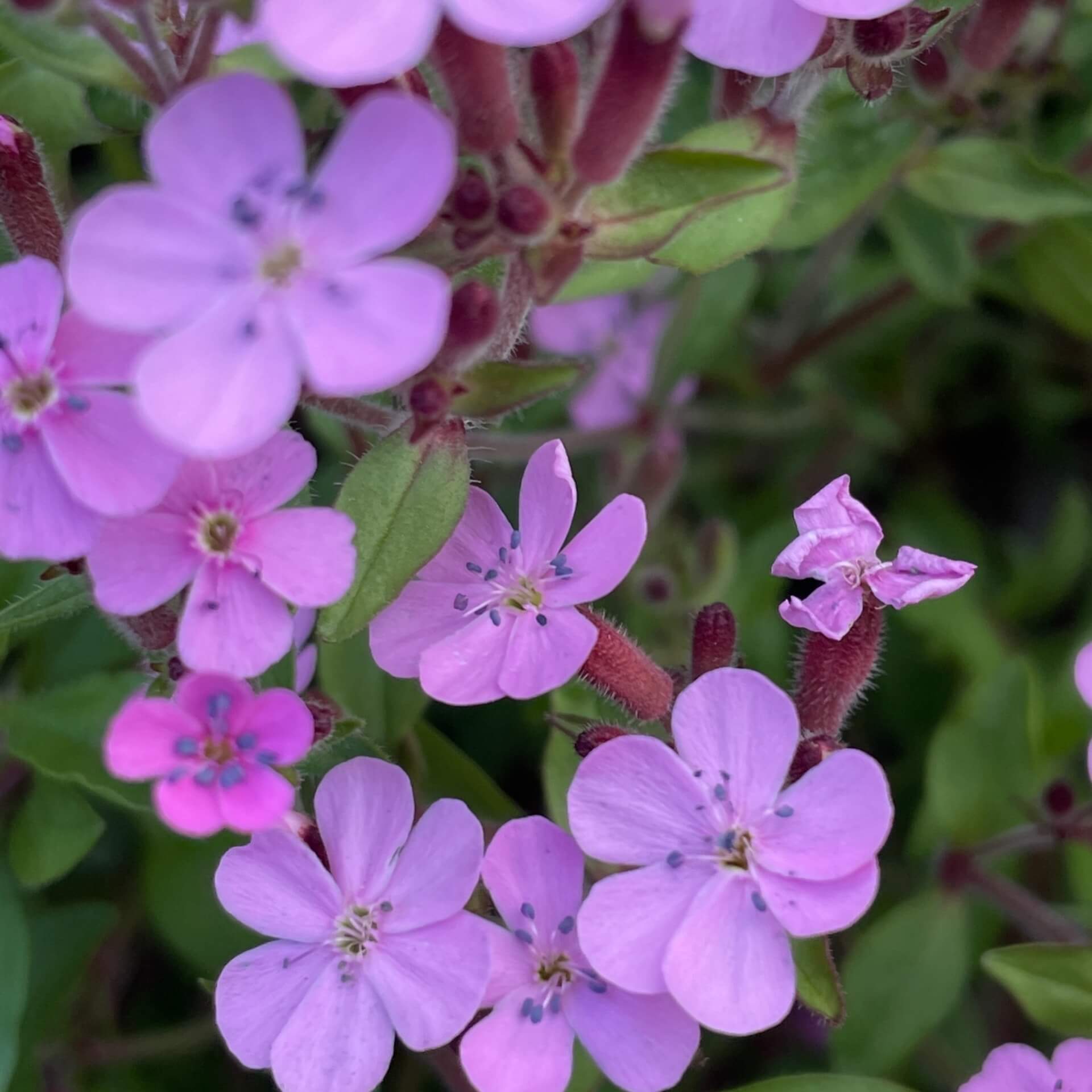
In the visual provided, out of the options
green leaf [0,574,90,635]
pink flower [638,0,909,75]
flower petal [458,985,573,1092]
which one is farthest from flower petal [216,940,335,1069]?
pink flower [638,0,909,75]

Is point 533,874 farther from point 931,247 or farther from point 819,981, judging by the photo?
point 931,247

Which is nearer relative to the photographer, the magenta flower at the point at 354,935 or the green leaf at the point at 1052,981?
the magenta flower at the point at 354,935

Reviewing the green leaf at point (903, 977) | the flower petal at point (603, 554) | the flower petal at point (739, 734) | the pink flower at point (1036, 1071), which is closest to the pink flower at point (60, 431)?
the flower petal at point (603, 554)

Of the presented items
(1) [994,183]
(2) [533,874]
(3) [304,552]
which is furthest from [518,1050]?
(1) [994,183]

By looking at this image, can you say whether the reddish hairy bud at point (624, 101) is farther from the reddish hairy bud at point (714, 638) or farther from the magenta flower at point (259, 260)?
the reddish hairy bud at point (714, 638)

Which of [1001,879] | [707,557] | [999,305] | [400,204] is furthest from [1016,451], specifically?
[400,204]

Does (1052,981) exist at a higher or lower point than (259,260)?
lower
